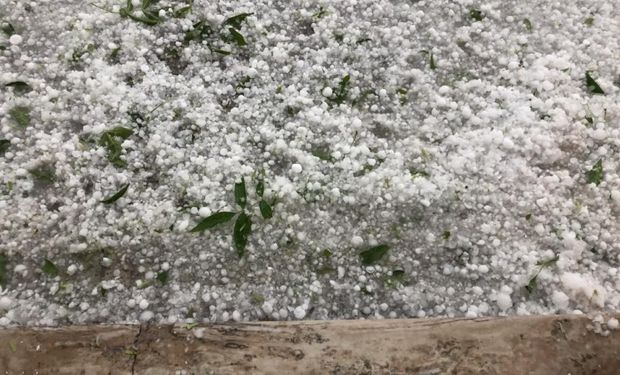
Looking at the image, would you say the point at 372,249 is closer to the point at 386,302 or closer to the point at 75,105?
the point at 386,302

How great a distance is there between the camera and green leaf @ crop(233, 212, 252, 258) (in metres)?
1.39

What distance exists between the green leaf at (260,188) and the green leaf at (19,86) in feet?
2.26

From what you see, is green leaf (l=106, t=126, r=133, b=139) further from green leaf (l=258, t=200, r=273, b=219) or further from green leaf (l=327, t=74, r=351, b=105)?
green leaf (l=327, t=74, r=351, b=105)

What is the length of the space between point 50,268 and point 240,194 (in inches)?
18.5

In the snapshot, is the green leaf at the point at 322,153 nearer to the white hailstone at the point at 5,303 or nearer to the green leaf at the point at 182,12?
the green leaf at the point at 182,12

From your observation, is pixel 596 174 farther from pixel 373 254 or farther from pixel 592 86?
pixel 373 254

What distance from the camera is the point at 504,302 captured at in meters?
1.36

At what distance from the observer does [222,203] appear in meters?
1.45

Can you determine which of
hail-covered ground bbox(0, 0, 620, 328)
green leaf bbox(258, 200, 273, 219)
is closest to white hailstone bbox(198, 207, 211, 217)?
hail-covered ground bbox(0, 0, 620, 328)

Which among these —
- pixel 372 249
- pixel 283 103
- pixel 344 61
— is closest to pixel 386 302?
pixel 372 249

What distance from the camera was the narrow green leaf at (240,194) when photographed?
4.70 feet

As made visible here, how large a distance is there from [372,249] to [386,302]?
Result: 0.42 feet

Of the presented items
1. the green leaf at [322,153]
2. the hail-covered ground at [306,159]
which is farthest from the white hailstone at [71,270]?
the green leaf at [322,153]

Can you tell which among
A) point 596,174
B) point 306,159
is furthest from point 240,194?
point 596,174
